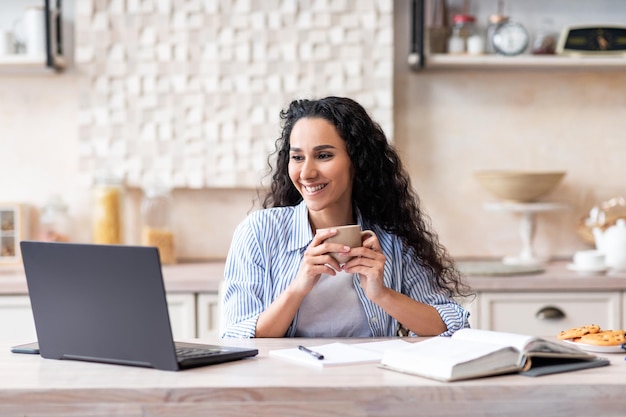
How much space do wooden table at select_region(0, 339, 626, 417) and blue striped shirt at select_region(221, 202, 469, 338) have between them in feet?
1.98

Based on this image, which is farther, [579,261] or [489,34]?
[489,34]

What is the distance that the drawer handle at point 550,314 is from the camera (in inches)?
122

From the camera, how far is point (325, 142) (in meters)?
2.20

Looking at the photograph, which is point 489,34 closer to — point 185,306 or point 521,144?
point 521,144

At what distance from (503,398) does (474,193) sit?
228cm

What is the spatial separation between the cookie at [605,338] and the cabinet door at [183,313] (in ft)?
5.35

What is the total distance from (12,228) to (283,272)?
1.72m

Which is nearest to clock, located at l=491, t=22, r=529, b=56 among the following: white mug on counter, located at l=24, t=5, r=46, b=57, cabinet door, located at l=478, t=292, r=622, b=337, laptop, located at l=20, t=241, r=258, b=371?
cabinet door, located at l=478, t=292, r=622, b=337

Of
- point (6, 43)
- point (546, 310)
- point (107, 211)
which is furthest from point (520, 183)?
point (6, 43)

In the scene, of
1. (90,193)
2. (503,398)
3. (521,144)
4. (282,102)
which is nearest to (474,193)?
(521,144)

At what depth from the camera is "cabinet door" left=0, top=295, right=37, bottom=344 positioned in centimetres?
307

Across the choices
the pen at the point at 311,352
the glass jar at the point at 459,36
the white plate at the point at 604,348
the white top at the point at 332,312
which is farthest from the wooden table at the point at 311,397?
the glass jar at the point at 459,36

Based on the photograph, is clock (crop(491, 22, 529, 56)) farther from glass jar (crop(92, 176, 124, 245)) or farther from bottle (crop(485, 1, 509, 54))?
glass jar (crop(92, 176, 124, 245))

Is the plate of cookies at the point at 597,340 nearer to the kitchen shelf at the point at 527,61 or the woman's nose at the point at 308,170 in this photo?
the woman's nose at the point at 308,170
